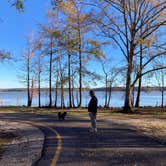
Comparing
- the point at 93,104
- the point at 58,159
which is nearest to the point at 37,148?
the point at 58,159

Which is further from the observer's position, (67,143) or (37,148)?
(67,143)

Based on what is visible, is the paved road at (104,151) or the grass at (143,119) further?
the grass at (143,119)

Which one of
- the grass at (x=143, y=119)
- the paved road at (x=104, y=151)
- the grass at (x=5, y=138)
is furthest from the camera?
the grass at (x=143, y=119)

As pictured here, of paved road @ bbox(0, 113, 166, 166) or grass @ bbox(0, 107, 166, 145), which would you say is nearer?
paved road @ bbox(0, 113, 166, 166)

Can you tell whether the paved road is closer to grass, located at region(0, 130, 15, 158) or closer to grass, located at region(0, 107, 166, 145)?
grass, located at region(0, 130, 15, 158)

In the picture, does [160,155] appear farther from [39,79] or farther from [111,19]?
[39,79]

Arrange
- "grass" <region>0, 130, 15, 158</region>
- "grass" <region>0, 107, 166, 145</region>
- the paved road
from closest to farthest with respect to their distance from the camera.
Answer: the paved road, "grass" <region>0, 130, 15, 158</region>, "grass" <region>0, 107, 166, 145</region>

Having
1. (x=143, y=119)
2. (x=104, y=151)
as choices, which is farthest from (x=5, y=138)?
(x=143, y=119)

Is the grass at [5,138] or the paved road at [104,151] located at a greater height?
the paved road at [104,151]

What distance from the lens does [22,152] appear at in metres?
10.2

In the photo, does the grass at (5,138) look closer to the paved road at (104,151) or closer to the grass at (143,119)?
the paved road at (104,151)

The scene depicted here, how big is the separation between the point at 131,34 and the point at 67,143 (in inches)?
830

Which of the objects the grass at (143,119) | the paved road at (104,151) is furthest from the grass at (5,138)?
the grass at (143,119)

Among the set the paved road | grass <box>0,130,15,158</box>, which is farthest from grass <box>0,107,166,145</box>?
grass <box>0,130,15,158</box>
